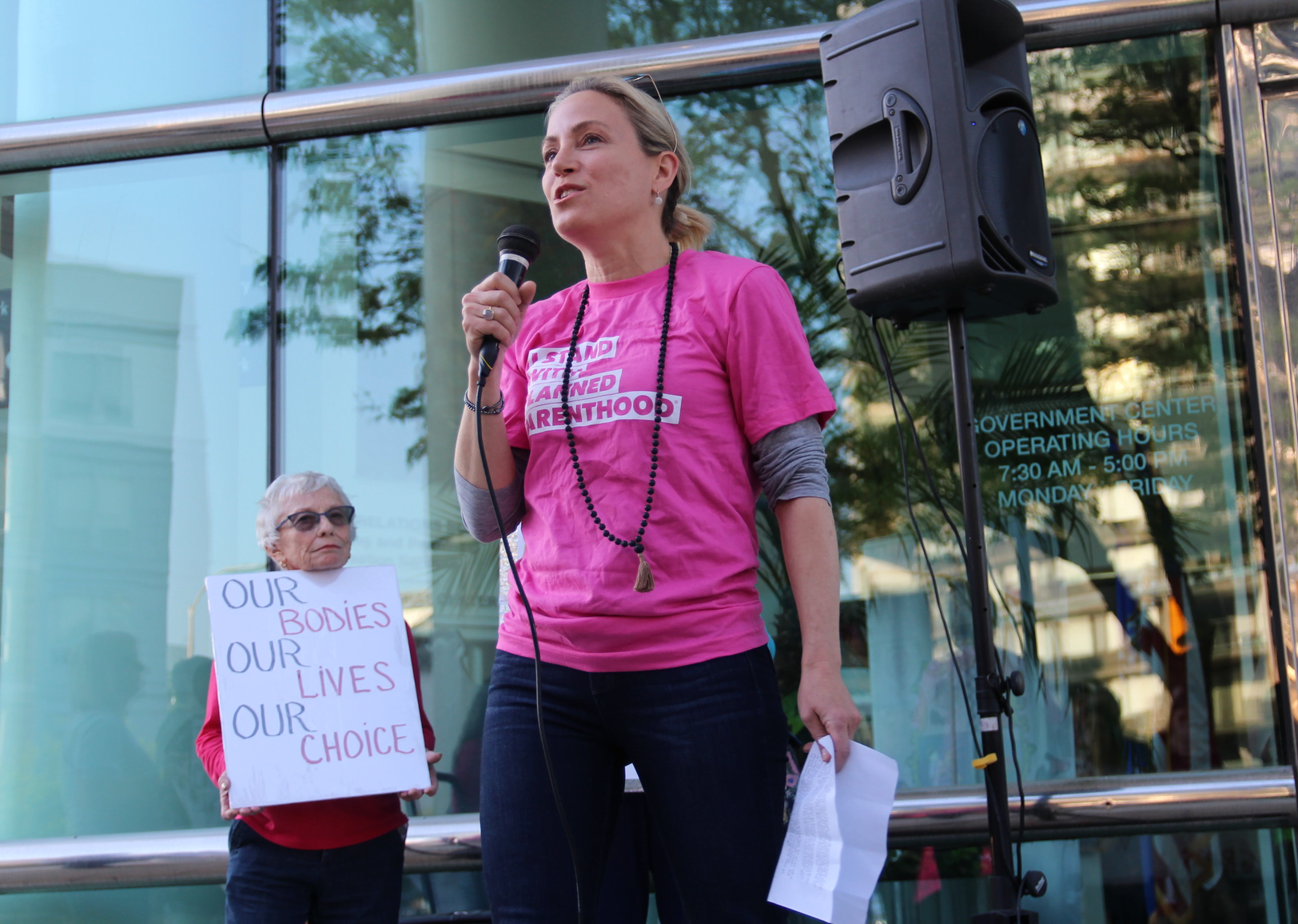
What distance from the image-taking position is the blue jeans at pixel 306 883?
7.98ft

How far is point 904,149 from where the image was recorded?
2479 millimetres

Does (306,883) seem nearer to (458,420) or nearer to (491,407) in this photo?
(491,407)

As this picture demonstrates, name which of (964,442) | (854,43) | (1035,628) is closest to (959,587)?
(1035,628)

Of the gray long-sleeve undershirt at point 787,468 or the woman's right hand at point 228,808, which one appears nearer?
the gray long-sleeve undershirt at point 787,468

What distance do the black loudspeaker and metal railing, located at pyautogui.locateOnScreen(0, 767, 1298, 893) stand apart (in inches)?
58.4

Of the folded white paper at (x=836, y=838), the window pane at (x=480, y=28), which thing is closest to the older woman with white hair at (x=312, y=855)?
the folded white paper at (x=836, y=838)

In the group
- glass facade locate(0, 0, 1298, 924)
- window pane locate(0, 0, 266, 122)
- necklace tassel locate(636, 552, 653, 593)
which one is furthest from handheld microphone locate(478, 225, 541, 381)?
window pane locate(0, 0, 266, 122)

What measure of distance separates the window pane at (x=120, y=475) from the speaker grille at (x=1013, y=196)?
8.81ft

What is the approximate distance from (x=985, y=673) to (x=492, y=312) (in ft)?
Result: 4.47

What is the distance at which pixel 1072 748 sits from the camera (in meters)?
3.38

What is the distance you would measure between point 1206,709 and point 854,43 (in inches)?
85.5

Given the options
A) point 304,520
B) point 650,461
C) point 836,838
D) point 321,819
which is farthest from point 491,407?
point 321,819

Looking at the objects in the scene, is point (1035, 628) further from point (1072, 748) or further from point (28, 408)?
point (28, 408)

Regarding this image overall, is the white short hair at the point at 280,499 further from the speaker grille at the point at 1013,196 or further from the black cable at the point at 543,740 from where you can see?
the speaker grille at the point at 1013,196
